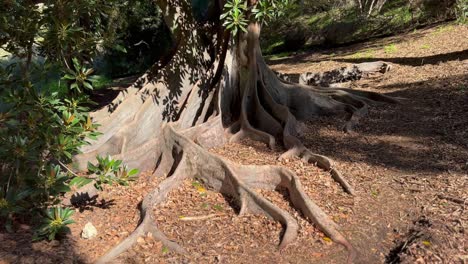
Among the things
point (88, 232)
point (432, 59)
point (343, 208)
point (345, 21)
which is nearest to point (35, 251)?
point (88, 232)

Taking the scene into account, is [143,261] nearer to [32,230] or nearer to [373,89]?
[32,230]

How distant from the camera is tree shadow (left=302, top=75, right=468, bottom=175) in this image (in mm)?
6223

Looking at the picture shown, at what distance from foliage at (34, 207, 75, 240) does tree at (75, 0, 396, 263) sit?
3.13 feet

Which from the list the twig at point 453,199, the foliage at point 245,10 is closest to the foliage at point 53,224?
the foliage at point 245,10

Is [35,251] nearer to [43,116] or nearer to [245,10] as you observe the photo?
[43,116]

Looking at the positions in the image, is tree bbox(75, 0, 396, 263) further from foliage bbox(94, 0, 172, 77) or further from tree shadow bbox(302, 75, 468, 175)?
foliage bbox(94, 0, 172, 77)

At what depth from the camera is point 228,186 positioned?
19.3ft

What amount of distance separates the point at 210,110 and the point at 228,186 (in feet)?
6.90

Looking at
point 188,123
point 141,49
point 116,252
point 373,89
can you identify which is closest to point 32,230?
point 116,252

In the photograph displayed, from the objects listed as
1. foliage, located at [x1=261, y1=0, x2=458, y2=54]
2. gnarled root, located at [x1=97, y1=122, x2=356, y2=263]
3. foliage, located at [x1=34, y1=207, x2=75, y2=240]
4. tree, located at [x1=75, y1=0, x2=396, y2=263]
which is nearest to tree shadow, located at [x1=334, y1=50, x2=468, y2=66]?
foliage, located at [x1=261, y1=0, x2=458, y2=54]

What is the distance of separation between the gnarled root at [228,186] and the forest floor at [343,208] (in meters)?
0.09

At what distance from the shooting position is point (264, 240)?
487cm

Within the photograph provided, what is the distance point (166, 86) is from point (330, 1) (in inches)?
754

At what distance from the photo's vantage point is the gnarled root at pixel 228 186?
15.8ft
